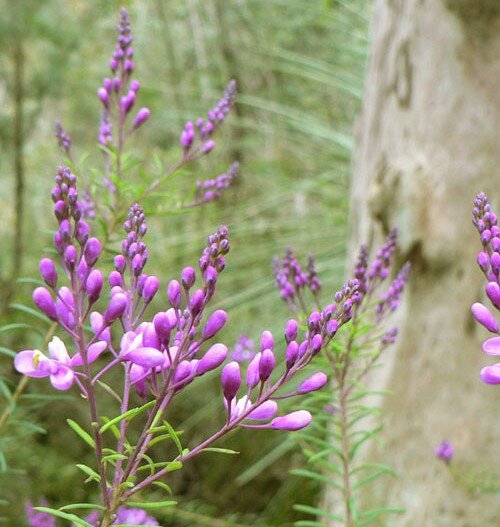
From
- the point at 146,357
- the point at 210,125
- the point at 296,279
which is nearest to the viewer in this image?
the point at 146,357

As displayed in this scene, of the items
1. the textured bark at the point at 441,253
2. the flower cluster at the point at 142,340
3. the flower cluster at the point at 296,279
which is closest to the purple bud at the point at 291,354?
the flower cluster at the point at 142,340

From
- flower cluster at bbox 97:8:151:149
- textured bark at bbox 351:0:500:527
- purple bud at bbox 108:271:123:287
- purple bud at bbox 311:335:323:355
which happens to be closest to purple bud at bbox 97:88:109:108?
flower cluster at bbox 97:8:151:149

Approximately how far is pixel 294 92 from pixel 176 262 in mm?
1547

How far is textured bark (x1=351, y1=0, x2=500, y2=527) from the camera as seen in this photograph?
5.11 feet

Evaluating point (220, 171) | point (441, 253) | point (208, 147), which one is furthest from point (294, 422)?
point (220, 171)

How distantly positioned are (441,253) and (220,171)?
1.10 metres

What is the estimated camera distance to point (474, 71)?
1.67m

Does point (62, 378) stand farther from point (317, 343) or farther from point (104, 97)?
point (104, 97)

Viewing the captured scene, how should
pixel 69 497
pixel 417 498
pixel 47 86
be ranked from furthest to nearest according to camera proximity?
pixel 47 86 → pixel 69 497 → pixel 417 498

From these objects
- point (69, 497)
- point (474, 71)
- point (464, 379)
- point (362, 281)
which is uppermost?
point (474, 71)

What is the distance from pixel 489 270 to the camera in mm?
504

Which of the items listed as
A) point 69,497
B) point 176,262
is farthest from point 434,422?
point 176,262

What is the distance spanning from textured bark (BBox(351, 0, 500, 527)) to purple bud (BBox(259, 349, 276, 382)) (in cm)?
117

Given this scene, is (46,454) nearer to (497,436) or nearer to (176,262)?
(176,262)
